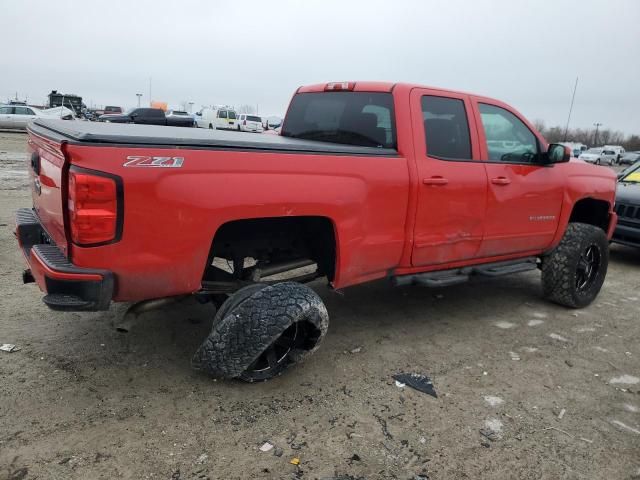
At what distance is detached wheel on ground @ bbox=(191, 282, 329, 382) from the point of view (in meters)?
2.83

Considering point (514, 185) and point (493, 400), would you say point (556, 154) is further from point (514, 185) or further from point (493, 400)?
point (493, 400)

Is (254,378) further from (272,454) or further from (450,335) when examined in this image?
(450,335)

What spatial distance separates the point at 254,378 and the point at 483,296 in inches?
119

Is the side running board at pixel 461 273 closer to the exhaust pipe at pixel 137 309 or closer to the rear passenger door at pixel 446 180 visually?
the rear passenger door at pixel 446 180

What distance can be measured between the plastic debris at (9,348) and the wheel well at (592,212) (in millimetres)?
5136

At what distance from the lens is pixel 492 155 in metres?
4.18

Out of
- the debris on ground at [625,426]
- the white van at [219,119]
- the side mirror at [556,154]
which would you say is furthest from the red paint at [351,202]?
the white van at [219,119]

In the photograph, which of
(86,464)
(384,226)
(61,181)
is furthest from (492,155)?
(86,464)

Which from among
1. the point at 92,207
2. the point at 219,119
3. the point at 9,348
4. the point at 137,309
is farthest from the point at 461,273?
the point at 219,119

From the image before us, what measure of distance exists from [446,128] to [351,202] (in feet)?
3.98

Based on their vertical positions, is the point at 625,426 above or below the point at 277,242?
below

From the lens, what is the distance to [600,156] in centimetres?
4416

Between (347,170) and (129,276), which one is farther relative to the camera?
(347,170)

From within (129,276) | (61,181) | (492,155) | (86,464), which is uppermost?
(492,155)
